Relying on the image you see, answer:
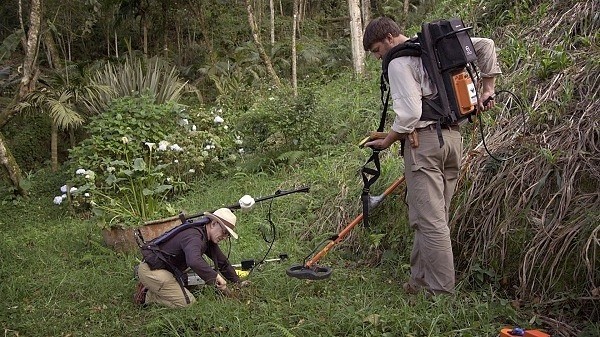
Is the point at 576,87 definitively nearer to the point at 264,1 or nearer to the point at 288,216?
the point at 288,216

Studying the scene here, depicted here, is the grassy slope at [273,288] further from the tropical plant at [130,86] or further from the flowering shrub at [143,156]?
the tropical plant at [130,86]

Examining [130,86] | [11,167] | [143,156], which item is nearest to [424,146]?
[143,156]

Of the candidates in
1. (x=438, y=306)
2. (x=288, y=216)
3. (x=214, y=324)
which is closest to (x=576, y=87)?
(x=438, y=306)

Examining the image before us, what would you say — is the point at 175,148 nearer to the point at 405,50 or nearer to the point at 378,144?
the point at 378,144

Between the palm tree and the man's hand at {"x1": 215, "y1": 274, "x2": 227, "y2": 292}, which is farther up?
the palm tree

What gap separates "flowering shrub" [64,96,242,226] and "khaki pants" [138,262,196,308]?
1732 mm

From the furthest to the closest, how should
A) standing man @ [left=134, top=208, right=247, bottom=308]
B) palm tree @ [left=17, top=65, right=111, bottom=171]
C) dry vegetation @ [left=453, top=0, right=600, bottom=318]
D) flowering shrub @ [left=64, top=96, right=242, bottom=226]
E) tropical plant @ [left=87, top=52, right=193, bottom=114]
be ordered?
tropical plant @ [left=87, top=52, right=193, bottom=114]
palm tree @ [left=17, top=65, right=111, bottom=171]
flowering shrub @ [left=64, top=96, right=242, bottom=226]
standing man @ [left=134, top=208, right=247, bottom=308]
dry vegetation @ [left=453, top=0, right=600, bottom=318]

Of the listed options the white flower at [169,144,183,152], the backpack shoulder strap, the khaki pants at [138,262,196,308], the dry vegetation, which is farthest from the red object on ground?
the white flower at [169,144,183,152]

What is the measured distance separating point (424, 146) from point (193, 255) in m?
1.89

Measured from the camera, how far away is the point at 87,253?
20.6ft

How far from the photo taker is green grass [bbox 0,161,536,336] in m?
4.05

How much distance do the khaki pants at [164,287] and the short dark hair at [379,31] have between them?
2331mm

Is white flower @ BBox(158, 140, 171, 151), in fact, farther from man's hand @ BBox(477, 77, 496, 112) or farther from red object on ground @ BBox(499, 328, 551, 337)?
red object on ground @ BBox(499, 328, 551, 337)

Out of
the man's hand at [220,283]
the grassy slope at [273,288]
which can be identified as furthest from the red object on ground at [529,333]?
the man's hand at [220,283]
